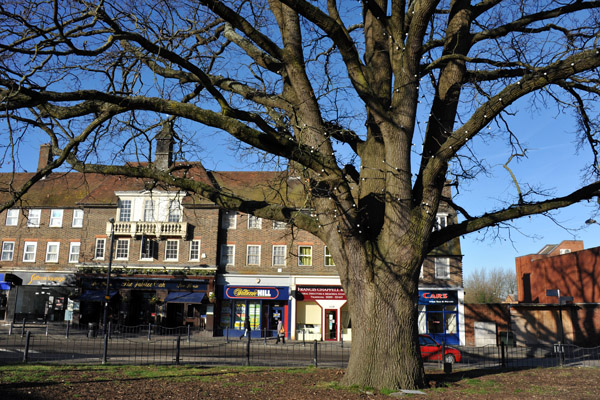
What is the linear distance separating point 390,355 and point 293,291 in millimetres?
27549

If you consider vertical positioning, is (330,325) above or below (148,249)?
below

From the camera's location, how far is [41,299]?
38.6 metres

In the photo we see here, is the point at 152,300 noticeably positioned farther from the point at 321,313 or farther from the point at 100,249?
the point at 321,313

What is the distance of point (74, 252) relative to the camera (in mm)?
38969

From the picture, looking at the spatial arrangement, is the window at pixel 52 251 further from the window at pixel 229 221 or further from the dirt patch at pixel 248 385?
the dirt patch at pixel 248 385

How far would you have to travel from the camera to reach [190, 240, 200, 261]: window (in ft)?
120

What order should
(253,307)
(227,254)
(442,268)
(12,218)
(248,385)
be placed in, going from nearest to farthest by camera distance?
(248,385), (442,268), (253,307), (227,254), (12,218)

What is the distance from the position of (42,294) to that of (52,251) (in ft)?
10.9

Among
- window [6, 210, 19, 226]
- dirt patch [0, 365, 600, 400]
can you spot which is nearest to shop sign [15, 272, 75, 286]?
window [6, 210, 19, 226]

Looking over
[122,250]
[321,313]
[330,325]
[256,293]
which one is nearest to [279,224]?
[256,293]

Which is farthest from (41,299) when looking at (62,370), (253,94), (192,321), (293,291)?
(253,94)

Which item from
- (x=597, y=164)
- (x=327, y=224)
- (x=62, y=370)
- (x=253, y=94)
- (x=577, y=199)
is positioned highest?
(x=253, y=94)

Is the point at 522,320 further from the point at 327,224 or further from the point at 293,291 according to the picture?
the point at 327,224

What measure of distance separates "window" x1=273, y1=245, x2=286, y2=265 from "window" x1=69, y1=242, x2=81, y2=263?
50.1 feet
